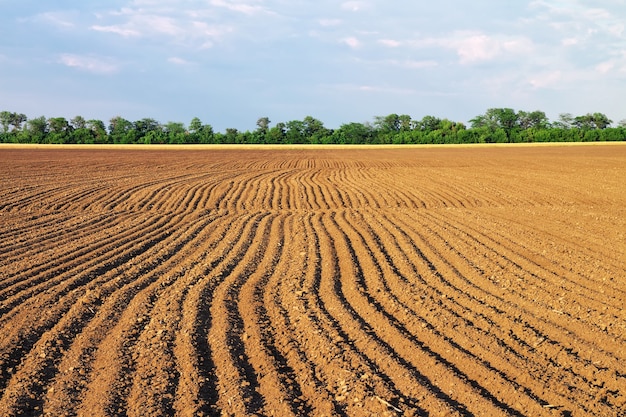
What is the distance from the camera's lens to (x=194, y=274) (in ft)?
25.3

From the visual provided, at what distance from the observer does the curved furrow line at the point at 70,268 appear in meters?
6.68

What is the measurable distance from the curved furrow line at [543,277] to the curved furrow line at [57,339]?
459 cm

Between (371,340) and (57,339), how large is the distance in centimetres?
285

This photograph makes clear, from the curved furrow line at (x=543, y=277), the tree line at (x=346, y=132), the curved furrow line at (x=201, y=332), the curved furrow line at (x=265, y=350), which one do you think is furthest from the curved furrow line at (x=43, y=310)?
the tree line at (x=346, y=132)

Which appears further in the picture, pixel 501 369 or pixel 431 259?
pixel 431 259

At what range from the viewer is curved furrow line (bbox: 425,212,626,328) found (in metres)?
6.38

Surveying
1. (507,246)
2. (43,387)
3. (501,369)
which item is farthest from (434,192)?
(43,387)

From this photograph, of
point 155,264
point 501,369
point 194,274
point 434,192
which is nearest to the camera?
point 501,369

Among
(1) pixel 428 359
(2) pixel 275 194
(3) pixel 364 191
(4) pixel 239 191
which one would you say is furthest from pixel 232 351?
(3) pixel 364 191

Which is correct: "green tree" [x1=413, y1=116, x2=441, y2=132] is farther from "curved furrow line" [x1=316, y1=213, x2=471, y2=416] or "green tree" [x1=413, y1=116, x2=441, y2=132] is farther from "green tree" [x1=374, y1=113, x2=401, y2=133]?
"curved furrow line" [x1=316, y1=213, x2=471, y2=416]

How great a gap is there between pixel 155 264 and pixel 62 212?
21.1ft

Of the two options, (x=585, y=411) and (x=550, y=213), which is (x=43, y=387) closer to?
(x=585, y=411)

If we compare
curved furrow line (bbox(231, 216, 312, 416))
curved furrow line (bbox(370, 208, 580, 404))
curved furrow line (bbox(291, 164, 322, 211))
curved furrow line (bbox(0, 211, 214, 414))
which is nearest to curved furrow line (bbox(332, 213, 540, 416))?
curved furrow line (bbox(370, 208, 580, 404))

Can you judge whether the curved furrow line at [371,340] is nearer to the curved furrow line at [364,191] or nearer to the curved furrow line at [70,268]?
the curved furrow line at [70,268]
